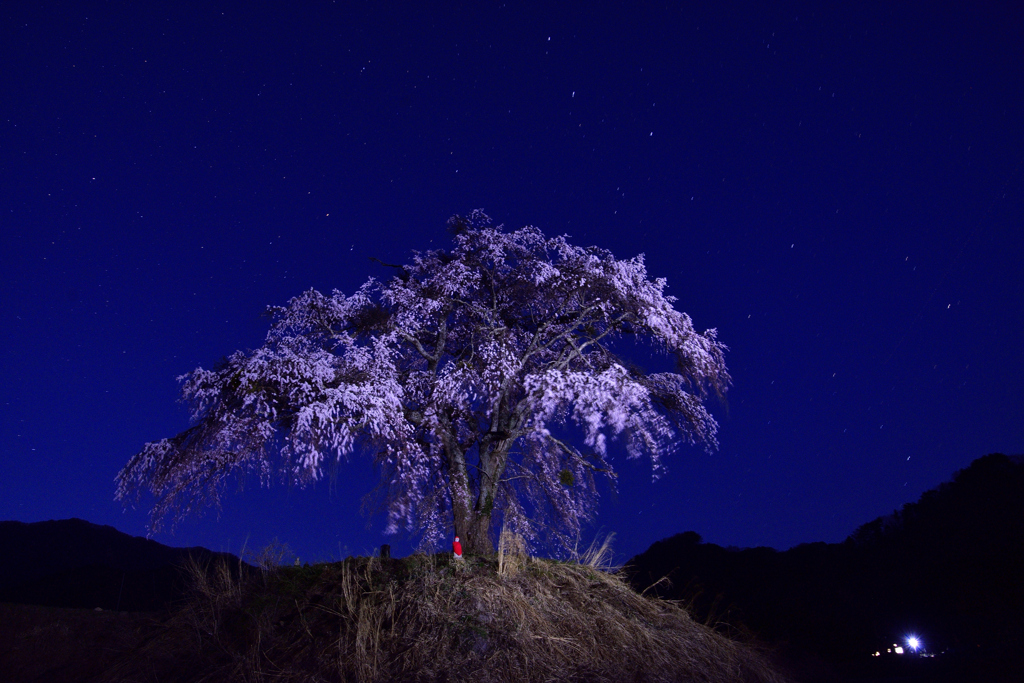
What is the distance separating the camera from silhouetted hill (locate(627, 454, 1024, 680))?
968 inches

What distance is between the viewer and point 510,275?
14.1 metres

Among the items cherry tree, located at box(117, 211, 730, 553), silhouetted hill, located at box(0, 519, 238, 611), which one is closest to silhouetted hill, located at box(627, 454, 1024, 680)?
cherry tree, located at box(117, 211, 730, 553)

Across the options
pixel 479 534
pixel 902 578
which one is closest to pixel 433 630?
pixel 479 534

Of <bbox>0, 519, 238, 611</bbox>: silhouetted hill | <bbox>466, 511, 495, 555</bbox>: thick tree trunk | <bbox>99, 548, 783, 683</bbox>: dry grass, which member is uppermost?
<bbox>0, 519, 238, 611</bbox>: silhouetted hill

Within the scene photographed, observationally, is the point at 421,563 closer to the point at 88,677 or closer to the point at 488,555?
the point at 488,555

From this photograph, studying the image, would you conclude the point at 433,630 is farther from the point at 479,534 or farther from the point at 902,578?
the point at 902,578

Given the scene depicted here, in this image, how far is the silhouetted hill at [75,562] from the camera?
140 feet

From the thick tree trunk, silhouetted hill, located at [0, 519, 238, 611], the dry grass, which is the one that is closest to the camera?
the dry grass

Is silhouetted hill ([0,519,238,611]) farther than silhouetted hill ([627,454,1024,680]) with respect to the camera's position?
Yes

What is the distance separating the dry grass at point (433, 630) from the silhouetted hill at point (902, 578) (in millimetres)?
11253

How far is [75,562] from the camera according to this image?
2496 inches

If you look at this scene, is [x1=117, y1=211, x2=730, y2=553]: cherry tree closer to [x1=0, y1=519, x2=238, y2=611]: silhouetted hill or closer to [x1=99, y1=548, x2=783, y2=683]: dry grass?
[x1=99, y1=548, x2=783, y2=683]: dry grass

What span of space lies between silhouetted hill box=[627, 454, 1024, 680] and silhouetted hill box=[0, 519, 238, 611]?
120 feet

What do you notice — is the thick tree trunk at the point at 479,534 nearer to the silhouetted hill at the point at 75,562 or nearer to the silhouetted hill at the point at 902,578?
the silhouetted hill at the point at 902,578
